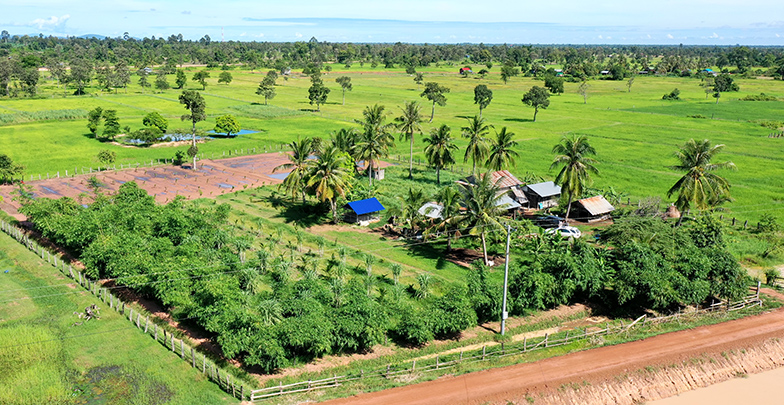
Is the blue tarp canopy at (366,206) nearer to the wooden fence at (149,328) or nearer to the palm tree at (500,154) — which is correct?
the palm tree at (500,154)

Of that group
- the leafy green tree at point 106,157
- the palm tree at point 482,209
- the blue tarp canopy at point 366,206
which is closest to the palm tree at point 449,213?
the palm tree at point 482,209

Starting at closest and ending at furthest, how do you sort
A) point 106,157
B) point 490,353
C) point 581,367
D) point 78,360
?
point 78,360
point 581,367
point 490,353
point 106,157

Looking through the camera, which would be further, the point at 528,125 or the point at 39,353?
the point at 528,125

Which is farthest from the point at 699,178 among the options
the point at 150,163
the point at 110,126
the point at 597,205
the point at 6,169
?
the point at 110,126

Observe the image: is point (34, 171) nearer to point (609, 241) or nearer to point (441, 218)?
point (441, 218)

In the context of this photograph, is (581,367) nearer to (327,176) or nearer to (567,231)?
(567,231)

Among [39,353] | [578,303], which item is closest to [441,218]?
[578,303]

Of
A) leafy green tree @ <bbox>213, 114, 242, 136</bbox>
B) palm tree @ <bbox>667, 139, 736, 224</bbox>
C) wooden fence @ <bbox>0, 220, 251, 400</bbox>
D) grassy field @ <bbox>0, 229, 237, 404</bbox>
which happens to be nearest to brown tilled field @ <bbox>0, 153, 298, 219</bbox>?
wooden fence @ <bbox>0, 220, 251, 400</bbox>
